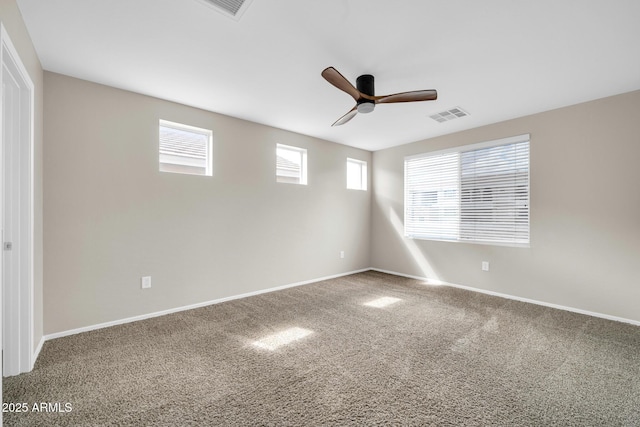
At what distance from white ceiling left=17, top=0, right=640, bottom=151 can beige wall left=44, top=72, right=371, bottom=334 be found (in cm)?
38

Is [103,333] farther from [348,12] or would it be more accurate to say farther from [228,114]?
[348,12]

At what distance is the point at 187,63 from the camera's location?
2578mm

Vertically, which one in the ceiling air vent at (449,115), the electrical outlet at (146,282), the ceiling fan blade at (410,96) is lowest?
the electrical outlet at (146,282)

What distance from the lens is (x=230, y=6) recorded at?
1.89m

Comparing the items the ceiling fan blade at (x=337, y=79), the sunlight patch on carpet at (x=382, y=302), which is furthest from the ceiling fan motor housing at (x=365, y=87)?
the sunlight patch on carpet at (x=382, y=302)

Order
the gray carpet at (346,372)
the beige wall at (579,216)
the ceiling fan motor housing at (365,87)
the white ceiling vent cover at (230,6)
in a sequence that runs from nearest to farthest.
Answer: the gray carpet at (346,372) < the white ceiling vent cover at (230,6) < the ceiling fan motor housing at (365,87) < the beige wall at (579,216)

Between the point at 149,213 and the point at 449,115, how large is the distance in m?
4.02

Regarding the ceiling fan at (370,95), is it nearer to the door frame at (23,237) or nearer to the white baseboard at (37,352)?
the door frame at (23,237)

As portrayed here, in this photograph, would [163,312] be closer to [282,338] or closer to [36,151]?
[282,338]

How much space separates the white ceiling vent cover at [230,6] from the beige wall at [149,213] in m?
1.86

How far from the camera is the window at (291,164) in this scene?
4.52 m

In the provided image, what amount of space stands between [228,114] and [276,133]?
81cm

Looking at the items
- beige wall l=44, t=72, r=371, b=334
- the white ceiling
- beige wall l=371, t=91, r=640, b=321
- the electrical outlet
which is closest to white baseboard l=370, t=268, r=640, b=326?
beige wall l=371, t=91, r=640, b=321

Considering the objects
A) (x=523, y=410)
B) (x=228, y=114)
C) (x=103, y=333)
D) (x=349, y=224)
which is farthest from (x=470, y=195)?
(x=103, y=333)
